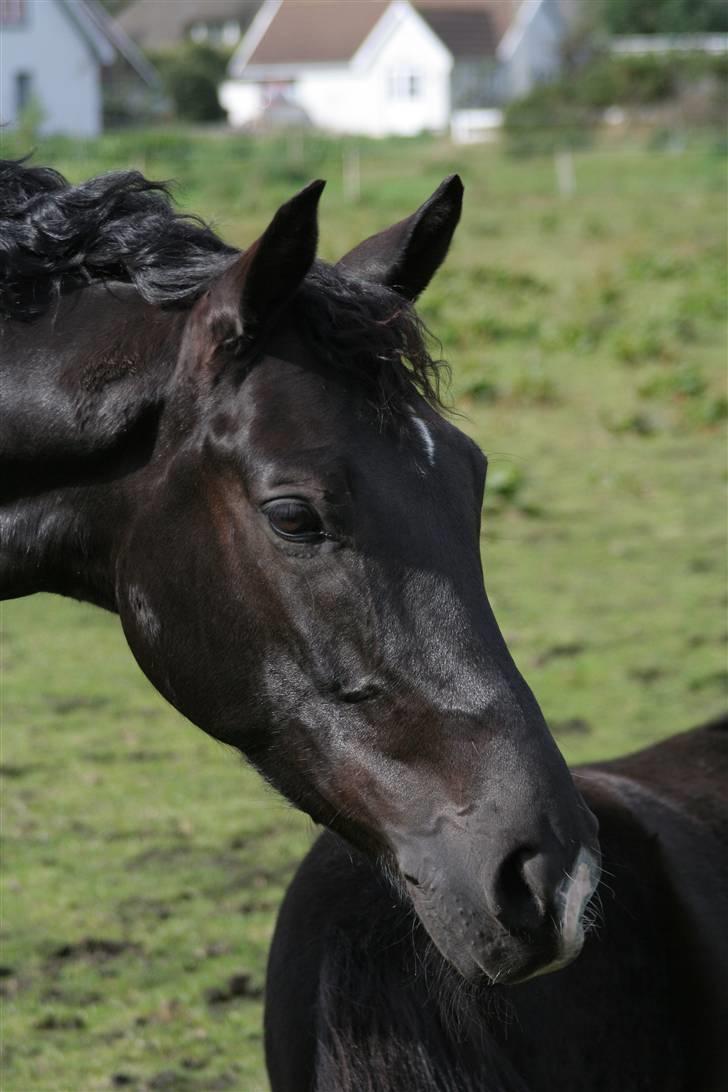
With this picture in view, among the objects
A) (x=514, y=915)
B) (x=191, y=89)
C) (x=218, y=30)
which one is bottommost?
(x=218, y=30)

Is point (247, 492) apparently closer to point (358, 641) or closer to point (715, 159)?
point (358, 641)

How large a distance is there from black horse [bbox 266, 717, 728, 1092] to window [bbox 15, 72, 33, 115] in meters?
26.2

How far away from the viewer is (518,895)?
1809mm

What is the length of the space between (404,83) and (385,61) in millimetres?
1139

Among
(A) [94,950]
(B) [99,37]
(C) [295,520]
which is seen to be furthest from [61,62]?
(C) [295,520]

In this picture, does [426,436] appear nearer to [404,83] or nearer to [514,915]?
[514,915]

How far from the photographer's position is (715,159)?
87.1 ft

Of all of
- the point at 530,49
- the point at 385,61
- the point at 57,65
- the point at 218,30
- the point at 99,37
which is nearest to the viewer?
the point at 57,65

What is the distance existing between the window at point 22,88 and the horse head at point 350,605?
1033 inches

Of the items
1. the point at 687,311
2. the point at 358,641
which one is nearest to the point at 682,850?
the point at 358,641

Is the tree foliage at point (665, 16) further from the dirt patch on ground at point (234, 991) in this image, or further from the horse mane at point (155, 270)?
the horse mane at point (155, 270)

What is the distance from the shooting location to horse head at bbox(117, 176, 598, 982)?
6.01 ft

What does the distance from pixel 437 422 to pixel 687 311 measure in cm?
1288

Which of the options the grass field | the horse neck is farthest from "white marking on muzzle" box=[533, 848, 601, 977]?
the grass field
